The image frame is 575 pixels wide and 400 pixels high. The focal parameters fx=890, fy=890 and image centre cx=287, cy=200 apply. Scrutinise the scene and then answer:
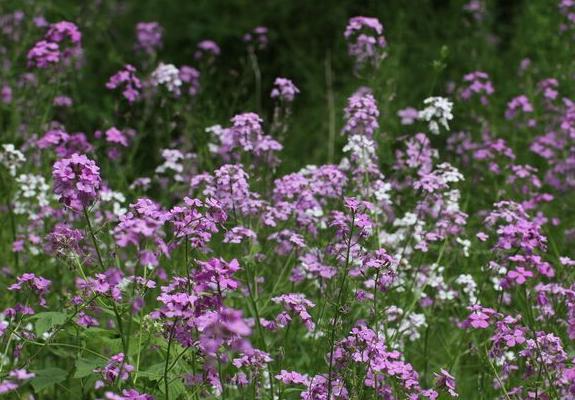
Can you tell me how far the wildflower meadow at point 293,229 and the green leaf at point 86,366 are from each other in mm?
11

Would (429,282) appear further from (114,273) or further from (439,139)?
(439,139)

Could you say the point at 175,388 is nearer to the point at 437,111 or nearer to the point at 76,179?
the point at 76,179

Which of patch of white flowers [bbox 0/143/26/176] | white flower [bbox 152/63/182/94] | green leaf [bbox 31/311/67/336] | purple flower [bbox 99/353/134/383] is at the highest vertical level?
white flower [bbox 152/63/182/94]

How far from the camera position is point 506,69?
725 cm

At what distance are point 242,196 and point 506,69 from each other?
4.60 m

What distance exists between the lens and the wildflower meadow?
8.06 ft

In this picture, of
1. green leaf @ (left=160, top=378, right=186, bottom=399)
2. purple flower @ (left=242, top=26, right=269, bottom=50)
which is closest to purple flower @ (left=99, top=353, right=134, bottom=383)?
green leaf @ (left=160, top=378, right=186, bottom=399)

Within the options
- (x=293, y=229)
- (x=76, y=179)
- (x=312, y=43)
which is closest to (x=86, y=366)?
(x=76, y=179)

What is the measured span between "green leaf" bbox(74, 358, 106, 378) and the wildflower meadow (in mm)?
11

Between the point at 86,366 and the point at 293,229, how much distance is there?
153cm

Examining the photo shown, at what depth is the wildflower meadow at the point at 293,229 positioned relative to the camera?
2.46 metres

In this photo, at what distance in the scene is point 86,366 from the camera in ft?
7.70

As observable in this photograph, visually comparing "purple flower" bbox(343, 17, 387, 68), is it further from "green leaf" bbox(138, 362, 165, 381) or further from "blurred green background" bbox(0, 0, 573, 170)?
"green leaf" bbox(138, 362, 165, 381)

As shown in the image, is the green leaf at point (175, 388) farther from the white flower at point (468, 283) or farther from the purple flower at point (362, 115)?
the purple flower at point (362, 115)
